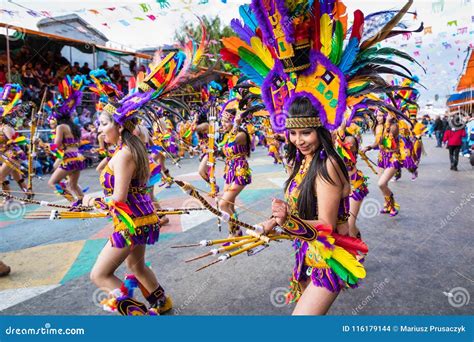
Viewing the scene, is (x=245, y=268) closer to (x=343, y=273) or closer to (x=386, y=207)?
(x=343, y=273)

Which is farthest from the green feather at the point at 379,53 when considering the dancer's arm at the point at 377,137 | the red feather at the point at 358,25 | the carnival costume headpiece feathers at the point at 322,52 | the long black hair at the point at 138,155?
the dancer's arm at the point at 377,137

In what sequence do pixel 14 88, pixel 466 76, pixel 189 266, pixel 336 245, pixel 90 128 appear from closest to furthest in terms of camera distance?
pixel 336 245, pixel 189 266, pixel 14 88, pixel 90 128, pixel 466 76

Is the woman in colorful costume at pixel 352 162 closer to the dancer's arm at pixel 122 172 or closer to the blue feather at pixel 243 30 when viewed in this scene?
the blue feather at pixel 243 30

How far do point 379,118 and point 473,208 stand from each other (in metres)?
2.43

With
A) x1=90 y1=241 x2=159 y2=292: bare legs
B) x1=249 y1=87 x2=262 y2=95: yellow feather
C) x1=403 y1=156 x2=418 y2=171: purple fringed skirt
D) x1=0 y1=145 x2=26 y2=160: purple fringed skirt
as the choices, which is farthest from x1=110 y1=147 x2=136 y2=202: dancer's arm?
x1=0 y1=145 x2=26 y2=160: purple fringed skirt

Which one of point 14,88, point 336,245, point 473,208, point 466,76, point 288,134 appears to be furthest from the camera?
point 466,76

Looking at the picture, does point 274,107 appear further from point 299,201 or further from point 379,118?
point 379,118

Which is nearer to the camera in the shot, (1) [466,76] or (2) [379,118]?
(2) [379,118]

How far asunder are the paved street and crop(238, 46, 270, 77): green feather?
983mm

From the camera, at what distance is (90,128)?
13555 millimetres

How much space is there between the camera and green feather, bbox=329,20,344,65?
2.10m

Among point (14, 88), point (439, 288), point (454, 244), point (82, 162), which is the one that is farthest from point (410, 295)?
point (14, 88)

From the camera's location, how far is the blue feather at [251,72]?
8.23 ft

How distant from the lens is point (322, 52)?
215 centimetres
